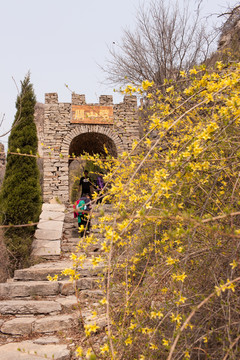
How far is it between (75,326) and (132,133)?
7.79 meters

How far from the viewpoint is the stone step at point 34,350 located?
264 centimetres

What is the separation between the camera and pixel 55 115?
10.3m

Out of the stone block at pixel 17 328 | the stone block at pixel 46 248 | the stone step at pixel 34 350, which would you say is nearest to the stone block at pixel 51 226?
the stone block at pixel 46 248

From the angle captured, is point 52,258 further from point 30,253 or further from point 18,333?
point 18,333

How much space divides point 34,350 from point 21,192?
428 centimetres

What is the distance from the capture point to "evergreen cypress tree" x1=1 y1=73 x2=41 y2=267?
Answer: 6.23 m

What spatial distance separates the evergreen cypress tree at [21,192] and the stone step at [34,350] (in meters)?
3.06

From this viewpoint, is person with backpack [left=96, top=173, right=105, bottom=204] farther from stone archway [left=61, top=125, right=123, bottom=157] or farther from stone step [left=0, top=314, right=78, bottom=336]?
stone archway [left=61, top=125, right=123, bottom=157]

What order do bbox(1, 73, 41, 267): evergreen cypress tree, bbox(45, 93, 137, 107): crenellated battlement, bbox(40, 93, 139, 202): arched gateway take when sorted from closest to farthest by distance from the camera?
1. bbox(1, 73, 41, 267): evergreen cypress tree
2. bbox(40, 93, 139, 202): arched gateway
3. bbox(45, 93, 137, 107): crenellated battlement

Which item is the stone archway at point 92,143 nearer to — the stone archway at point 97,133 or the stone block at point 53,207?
the stone archway at point 97,133

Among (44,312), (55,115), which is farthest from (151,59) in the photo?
(44,312)

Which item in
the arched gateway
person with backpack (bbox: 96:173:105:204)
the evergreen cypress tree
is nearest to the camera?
person with backpack (bbox: 96:173:105:204)

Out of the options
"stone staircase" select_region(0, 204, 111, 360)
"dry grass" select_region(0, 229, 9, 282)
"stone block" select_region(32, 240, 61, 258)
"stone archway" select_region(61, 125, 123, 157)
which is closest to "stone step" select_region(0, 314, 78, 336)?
"stone staircase" select_region(0, 204, 111, 360)

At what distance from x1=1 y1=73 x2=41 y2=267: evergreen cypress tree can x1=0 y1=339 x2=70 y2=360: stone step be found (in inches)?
120
